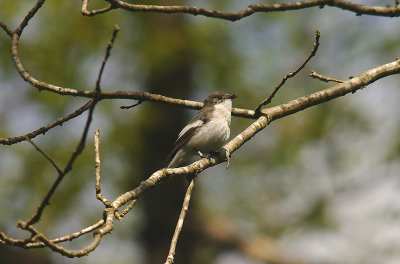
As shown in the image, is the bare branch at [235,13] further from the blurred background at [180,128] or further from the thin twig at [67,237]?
the blurred background at [180,128]

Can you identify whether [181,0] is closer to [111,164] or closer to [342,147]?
[111,164]

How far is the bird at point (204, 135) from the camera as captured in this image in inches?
254

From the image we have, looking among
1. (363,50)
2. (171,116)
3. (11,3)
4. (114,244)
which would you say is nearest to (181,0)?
(171,116)

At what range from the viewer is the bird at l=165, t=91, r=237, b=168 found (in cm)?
646

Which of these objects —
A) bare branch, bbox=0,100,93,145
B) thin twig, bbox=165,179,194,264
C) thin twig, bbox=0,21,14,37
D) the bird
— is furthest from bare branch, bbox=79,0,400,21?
the bird

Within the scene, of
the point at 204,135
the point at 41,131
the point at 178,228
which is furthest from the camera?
the point at 204,135

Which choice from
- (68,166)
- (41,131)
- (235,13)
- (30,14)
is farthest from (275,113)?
(68,166)

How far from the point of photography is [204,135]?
6.51 m

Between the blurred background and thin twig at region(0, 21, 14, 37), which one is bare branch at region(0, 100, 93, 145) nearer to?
thin twig at region(0, 21, 14, 37)

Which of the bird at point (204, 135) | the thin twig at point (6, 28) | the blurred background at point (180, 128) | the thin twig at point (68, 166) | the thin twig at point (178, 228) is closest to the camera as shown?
the thin twig at point (68, 166)

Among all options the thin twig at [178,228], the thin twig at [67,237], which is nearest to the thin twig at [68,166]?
the thin twig at [67,237]

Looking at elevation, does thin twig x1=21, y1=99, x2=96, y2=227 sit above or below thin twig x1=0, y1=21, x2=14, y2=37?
below

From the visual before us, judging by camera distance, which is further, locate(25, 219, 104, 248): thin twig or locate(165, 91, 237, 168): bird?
locate(165, 91, 237, 168): bird

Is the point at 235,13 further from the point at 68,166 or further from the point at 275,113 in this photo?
the point at 68,166
